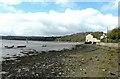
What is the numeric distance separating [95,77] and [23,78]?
5.92 meters

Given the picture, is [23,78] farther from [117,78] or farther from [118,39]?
[118,39]

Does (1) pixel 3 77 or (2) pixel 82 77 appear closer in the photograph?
(2) pixel 82 77

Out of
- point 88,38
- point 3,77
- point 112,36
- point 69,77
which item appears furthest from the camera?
point 88,38

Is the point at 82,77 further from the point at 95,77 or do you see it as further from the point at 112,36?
the point at 112,36

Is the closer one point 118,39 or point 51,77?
point 51,77

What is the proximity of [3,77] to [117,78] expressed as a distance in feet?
31.7

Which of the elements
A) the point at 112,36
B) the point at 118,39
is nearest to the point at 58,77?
the point at 118,39

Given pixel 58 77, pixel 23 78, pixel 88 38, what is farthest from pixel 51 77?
pixel 88 38

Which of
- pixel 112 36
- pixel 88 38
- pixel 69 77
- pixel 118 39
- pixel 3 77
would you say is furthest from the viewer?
pixel 88 38

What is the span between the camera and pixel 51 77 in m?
20.0

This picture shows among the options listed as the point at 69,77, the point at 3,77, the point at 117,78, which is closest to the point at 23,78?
the point at 3,77

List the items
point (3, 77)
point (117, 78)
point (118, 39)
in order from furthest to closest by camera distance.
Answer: point (118, 39), point (3, 77), point (117, 78)

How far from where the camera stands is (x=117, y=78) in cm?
1808

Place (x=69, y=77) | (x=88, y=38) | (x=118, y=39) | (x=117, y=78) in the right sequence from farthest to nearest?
(x=88, y=38), (x=118, y=39), (x=69, y=77), (x=117, y=78)
